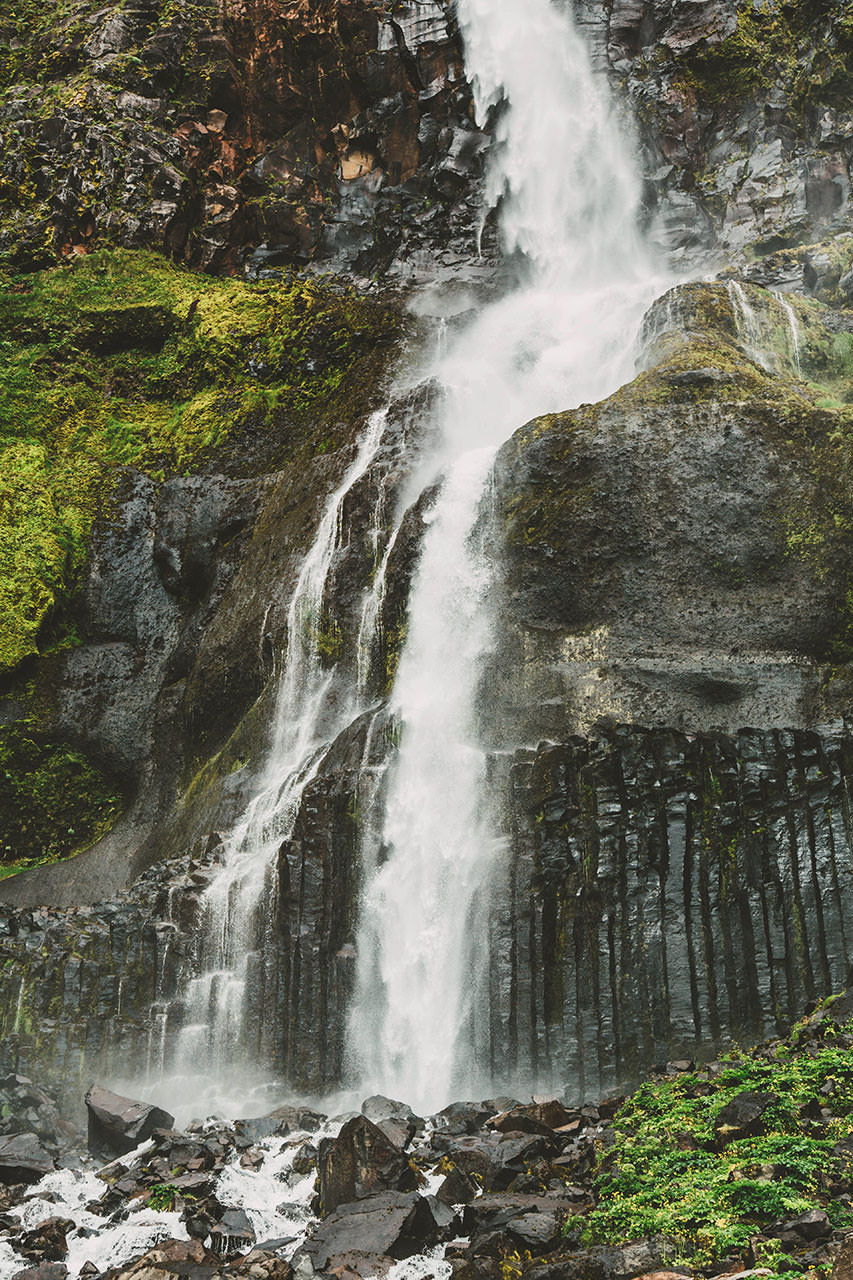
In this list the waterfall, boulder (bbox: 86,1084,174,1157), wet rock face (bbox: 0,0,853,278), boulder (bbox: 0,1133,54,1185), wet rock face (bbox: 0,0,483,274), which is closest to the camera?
boulder (bbox: 0,1133,54,1185)

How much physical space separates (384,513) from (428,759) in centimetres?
528

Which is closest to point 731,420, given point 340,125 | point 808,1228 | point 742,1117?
point 742,1117

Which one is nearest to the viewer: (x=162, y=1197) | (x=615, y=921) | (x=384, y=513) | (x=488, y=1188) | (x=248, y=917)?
(x=488, y=1188)

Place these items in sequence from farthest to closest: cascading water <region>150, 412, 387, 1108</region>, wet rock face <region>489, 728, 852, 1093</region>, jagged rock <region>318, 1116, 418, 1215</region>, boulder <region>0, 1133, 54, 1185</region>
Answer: cascading water <region>150, 412, 387, 1108</region> → wet rock face <region>489, 728, 852, 1093</region> → boulder <region>0, 1133, 54, 1185</region> → jagged rock <region>318, 1116, 418, 1215</region>

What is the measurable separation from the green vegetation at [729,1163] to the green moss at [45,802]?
1311cm

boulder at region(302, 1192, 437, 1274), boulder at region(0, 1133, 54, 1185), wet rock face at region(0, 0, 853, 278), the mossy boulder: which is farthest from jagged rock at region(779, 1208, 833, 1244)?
wet rock face at region(0, 0, 853, 278)

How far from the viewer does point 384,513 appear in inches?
652

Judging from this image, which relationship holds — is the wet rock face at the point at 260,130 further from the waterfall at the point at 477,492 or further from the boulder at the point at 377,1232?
the boulder at the point at 377,1232

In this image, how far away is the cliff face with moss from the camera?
426 inches

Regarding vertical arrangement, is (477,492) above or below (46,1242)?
above

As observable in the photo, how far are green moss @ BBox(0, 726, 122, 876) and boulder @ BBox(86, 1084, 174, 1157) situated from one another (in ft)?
28.6

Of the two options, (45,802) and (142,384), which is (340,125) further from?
(45,802)

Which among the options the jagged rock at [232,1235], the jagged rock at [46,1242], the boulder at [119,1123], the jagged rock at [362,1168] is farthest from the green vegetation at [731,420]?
the jagged rock at [46,1242]

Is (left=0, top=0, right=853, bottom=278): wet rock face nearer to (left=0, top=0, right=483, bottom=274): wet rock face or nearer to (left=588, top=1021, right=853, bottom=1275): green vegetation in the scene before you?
(left=0, top=0, right=483, bottom=274): wet rock face
